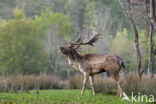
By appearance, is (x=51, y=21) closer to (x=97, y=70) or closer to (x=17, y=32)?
(x=17, y=32)

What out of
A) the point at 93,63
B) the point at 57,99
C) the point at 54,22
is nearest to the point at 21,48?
the point at 54,22

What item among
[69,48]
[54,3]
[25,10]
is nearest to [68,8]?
[54,3]

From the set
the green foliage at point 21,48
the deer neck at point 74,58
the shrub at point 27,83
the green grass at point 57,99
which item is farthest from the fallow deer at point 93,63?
the green foliage at point 21,48

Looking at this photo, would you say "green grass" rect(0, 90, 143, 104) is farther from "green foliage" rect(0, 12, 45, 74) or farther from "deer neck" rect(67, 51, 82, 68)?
"green foliage" rect(0, 12, 45, 74)

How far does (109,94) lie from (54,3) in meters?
60.2

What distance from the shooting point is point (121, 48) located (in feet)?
159

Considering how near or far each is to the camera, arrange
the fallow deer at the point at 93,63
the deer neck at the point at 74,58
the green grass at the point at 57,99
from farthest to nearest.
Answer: the deer neck at the point at 74,58 < the fallow deer at the point at 93,63 < the green grass at the point at 57,99

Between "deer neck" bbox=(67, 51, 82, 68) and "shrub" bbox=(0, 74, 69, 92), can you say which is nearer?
"deer neck" bbox=(67, 51, 82, 68)

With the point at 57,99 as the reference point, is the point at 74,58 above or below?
above

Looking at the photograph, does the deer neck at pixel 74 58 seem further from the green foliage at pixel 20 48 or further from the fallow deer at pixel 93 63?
the green foliage at pixel 20 48

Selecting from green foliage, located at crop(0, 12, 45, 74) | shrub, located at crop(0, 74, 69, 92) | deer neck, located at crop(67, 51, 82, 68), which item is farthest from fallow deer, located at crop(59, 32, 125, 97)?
green foliage, located at crop(0, 12, 45, 74)

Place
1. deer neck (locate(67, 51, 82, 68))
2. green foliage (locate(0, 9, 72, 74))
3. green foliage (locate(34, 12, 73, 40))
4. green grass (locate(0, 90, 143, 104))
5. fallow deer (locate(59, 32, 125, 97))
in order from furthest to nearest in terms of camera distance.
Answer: green foliage (locate(34, 12, 73, 40)) < green foliage (locate(0, 9, 72, 74)) < deer neck (locate(67, 51, 82, 68)) < fallow deer (locate(59, 32, 125, 97)) < green grass (locate(0, 90, 143, 104))

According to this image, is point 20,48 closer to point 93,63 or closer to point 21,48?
point 21,48

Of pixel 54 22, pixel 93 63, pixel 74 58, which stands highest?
pixel 54 22
